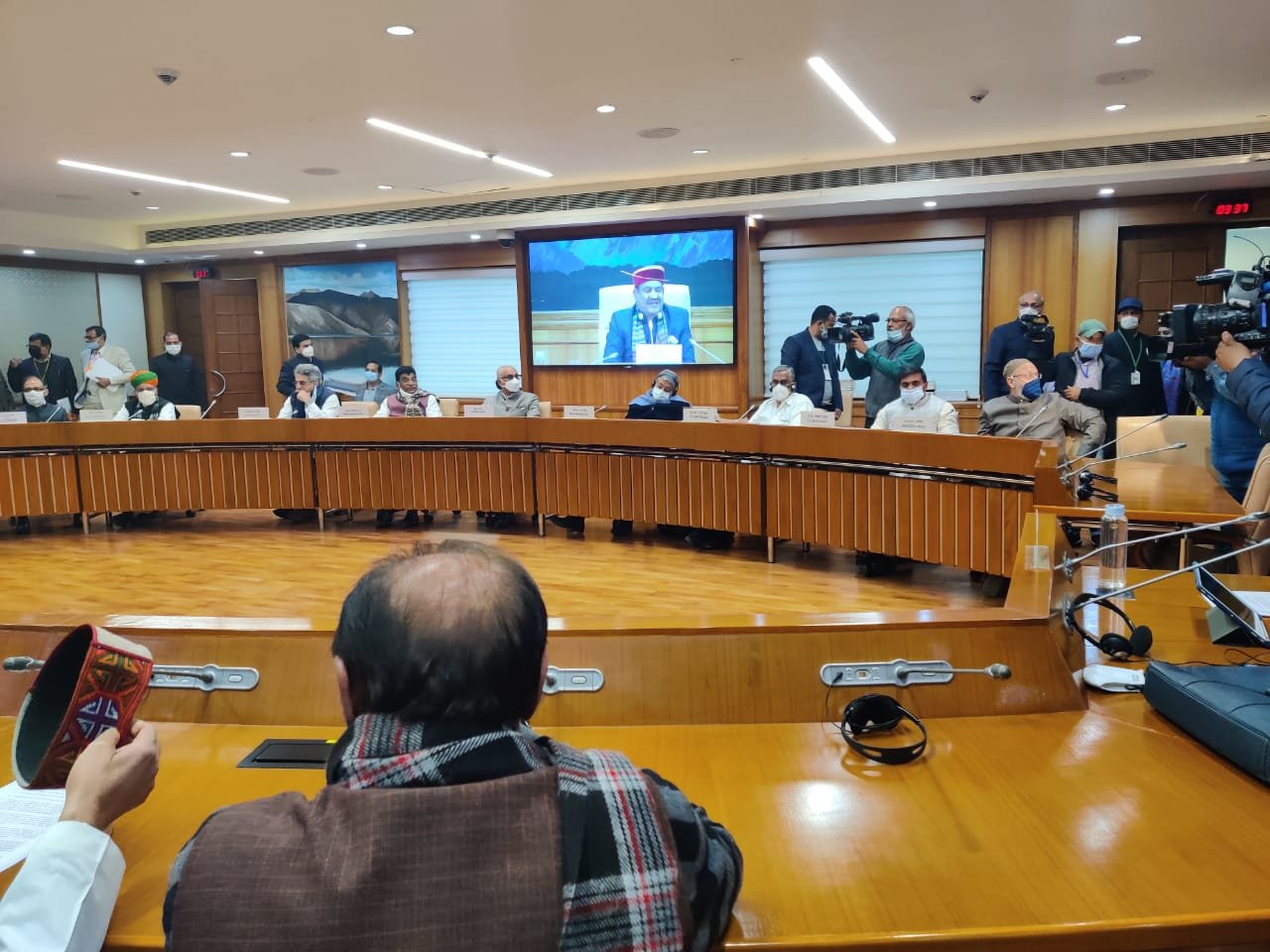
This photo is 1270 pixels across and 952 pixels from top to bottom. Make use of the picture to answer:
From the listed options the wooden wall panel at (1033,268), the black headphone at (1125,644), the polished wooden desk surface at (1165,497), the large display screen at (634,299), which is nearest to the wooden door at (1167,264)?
the wooden wall panel at (1033,268)

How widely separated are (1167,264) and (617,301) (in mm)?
4927

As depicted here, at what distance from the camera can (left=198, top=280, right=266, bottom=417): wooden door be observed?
1124cm

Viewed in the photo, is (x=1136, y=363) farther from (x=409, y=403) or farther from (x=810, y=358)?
(x=409, y=403)

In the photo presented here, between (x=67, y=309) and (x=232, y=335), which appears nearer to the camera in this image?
(x=67, y=309)

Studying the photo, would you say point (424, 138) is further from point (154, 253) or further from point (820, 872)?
point (820, 872)

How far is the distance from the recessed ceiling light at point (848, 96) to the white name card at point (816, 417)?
75.8 inches

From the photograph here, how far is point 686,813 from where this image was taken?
2.92 feet

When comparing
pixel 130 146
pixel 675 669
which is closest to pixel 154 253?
pixel 130 146

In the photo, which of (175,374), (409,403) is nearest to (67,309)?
(175,374)

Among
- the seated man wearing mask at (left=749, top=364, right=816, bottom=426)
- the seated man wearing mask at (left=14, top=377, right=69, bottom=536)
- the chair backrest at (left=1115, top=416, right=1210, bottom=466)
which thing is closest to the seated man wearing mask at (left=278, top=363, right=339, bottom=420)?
the seated man wearing mask at (left=14, top=377, right=69, bottom=536)

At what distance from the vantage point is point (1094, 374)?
6.63m

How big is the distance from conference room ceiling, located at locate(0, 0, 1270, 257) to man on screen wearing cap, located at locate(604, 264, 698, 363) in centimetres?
123

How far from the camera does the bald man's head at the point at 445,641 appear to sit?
851 millimetres

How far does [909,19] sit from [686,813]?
177 inches
